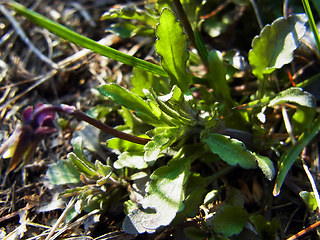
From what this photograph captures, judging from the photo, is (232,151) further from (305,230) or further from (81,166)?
(81,166)

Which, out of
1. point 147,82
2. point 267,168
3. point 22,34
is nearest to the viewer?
point 267,168

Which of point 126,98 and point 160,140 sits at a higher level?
point 126,98

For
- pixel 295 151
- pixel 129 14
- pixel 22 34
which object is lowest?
pixel 295 151

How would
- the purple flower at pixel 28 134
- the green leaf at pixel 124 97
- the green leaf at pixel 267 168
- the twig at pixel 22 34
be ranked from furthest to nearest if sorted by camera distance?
the twig at pixel 22 34 → the green leaf at pixel 124 97 → the green leaf at pixel 267 168 → the purple flower at pixel 28 134

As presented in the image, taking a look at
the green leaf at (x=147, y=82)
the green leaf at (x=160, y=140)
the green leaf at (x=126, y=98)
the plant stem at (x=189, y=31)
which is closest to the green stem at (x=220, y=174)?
the green leaf at (x=160, y=140)

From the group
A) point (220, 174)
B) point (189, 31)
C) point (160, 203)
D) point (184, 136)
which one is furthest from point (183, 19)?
point (160, 203)

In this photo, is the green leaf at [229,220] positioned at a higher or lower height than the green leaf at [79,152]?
lower

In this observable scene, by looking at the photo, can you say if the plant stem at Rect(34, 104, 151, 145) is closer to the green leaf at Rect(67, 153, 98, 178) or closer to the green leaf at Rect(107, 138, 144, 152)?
the green leaf at Rect(107, 138, 144, 152)

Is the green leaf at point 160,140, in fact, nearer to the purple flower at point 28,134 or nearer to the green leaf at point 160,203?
the green leaf at point 160,203
